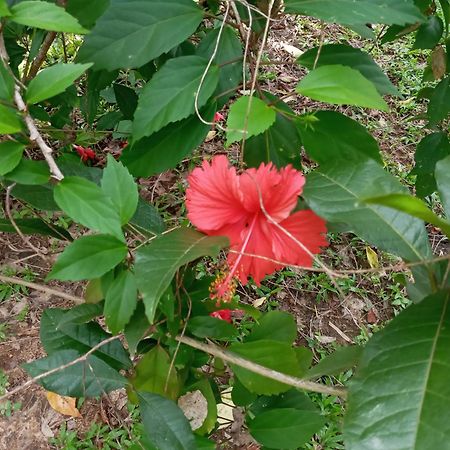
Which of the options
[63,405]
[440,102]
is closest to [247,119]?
[440,102]

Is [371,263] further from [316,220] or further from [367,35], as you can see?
[316,220]

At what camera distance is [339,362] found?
2.49ft

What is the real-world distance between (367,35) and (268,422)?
0.76m

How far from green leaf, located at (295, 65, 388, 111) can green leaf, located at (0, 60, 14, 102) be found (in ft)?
1.31

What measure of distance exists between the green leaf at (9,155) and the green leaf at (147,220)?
211 millimetres

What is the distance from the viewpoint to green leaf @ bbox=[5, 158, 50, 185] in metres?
0.76

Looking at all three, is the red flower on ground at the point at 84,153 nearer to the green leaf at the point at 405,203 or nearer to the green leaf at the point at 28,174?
the green leaf at the point at 28,174

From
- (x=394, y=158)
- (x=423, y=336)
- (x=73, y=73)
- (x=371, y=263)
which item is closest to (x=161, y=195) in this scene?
(x=371, y=263)

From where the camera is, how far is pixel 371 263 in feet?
7.22

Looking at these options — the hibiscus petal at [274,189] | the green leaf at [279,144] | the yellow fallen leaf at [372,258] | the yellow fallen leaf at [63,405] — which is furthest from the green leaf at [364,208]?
the yellow fallen leaf at [372,258]

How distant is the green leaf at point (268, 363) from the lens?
81 centimetres

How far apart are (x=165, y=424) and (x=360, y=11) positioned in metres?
0.67

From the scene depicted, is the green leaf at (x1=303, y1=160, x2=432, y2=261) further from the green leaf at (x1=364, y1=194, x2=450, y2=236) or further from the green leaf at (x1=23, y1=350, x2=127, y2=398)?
the green leaf at (x1=23, y1=350, x2=127, y2=398)

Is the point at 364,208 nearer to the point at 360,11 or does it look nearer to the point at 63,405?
the point at 360,11
